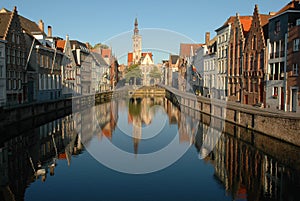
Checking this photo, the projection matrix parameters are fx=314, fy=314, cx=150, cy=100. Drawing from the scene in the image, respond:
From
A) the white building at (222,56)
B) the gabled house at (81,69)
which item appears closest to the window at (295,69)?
the white building at (222,56)

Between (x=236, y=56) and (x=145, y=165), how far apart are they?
29719 mm

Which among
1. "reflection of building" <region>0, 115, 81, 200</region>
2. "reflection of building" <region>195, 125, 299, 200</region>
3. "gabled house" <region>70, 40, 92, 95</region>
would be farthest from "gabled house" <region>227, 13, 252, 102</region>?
"gabled house" <region>70, 40, 92, 95</region>

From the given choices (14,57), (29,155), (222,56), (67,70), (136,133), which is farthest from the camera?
(67,70)

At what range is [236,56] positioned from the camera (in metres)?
44.1

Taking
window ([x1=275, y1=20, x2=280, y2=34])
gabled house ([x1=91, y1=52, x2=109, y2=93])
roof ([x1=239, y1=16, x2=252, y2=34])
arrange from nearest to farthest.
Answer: window ([x1=275, y1=20, x2=280, y2=34]), roof ([x1=239, y1=16, x2=252, y2=34]), gabled house ([x1=91, y1=52, x2=109, y2=93])

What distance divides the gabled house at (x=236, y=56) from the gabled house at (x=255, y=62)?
1.65 metres

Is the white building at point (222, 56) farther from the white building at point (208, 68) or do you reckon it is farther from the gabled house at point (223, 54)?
the white building at point (208, 68)

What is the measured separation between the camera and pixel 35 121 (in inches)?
1294

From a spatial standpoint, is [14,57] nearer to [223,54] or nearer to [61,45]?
[61,45]

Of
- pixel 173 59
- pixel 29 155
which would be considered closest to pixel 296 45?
pixel 29 155

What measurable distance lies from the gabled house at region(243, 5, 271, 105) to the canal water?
26.4 ft

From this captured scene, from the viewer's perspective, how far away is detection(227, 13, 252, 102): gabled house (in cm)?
4197

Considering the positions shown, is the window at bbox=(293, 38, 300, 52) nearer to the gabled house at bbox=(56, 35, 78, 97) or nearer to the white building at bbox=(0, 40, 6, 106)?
the white building at bbox=(0, 40, 6, 106)

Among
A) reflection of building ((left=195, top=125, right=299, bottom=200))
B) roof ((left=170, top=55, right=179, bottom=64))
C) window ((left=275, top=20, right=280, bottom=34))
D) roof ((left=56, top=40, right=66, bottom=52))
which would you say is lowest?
reflection of building ((left=195, top=125, right=299, bottom=200))
